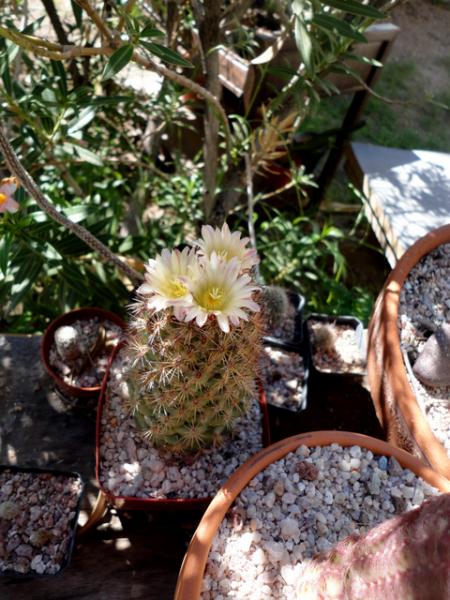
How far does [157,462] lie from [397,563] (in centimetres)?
58

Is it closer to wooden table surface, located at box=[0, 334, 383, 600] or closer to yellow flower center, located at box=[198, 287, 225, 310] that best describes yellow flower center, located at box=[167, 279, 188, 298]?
yellow flower center, located at box=[198, 287, 225, 310]

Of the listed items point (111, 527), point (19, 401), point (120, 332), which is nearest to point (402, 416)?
point (111, 527)

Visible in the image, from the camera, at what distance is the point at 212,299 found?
0.78 meters

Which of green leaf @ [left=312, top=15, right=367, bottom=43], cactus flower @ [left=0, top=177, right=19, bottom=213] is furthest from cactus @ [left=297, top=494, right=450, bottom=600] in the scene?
green leaf @ [left=312, top=15, right=367, bottom=43]

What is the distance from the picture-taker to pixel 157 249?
1852 millimetres

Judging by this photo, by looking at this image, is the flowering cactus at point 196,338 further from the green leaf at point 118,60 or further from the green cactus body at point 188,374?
the green leaf at point 118,60

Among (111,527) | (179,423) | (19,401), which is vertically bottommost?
(111,527)

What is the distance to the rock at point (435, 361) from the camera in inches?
44.1

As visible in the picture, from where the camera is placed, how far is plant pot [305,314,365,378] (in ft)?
4.51

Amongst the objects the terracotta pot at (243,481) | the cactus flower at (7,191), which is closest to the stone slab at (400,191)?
the terracotta pot at (243,481)

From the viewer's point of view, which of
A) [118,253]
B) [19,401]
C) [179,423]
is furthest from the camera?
[118,253]

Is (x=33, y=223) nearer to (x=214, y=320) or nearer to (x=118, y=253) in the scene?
(x=118, y=253)

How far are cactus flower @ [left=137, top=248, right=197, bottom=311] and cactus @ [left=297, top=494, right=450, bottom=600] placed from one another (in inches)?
16.3

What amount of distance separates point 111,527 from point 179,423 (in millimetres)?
294
